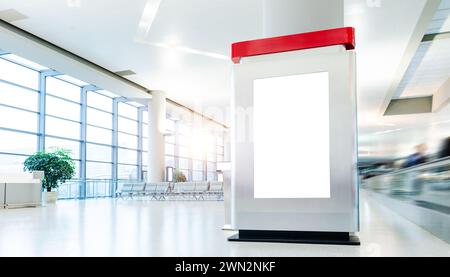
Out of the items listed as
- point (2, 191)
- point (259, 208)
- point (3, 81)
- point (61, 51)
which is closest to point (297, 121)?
point (259, 208)

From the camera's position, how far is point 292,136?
425 cm

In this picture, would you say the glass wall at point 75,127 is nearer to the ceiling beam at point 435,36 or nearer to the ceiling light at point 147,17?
the ceiling light at point 147,17

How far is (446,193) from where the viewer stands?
14.1 ft

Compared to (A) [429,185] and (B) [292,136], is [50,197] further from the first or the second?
(A) [429,185]

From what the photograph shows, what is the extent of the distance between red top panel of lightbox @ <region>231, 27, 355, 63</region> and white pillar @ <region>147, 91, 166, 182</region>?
18705 mm

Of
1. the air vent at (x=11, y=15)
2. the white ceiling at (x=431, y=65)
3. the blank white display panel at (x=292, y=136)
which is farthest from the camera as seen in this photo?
the white ceiling at (x=431, y=65)

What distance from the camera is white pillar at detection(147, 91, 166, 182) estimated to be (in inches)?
898

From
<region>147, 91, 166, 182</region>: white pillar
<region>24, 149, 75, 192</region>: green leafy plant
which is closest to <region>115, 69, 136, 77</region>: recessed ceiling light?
<region>147, 91, 166, 182</region>: white pillar

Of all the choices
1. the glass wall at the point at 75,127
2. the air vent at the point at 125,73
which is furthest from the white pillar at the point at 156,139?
the air vent at the point at 125,73

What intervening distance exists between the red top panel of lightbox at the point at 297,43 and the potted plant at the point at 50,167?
14.2m

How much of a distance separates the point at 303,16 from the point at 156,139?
744 inches

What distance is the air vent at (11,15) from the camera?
480 inches
